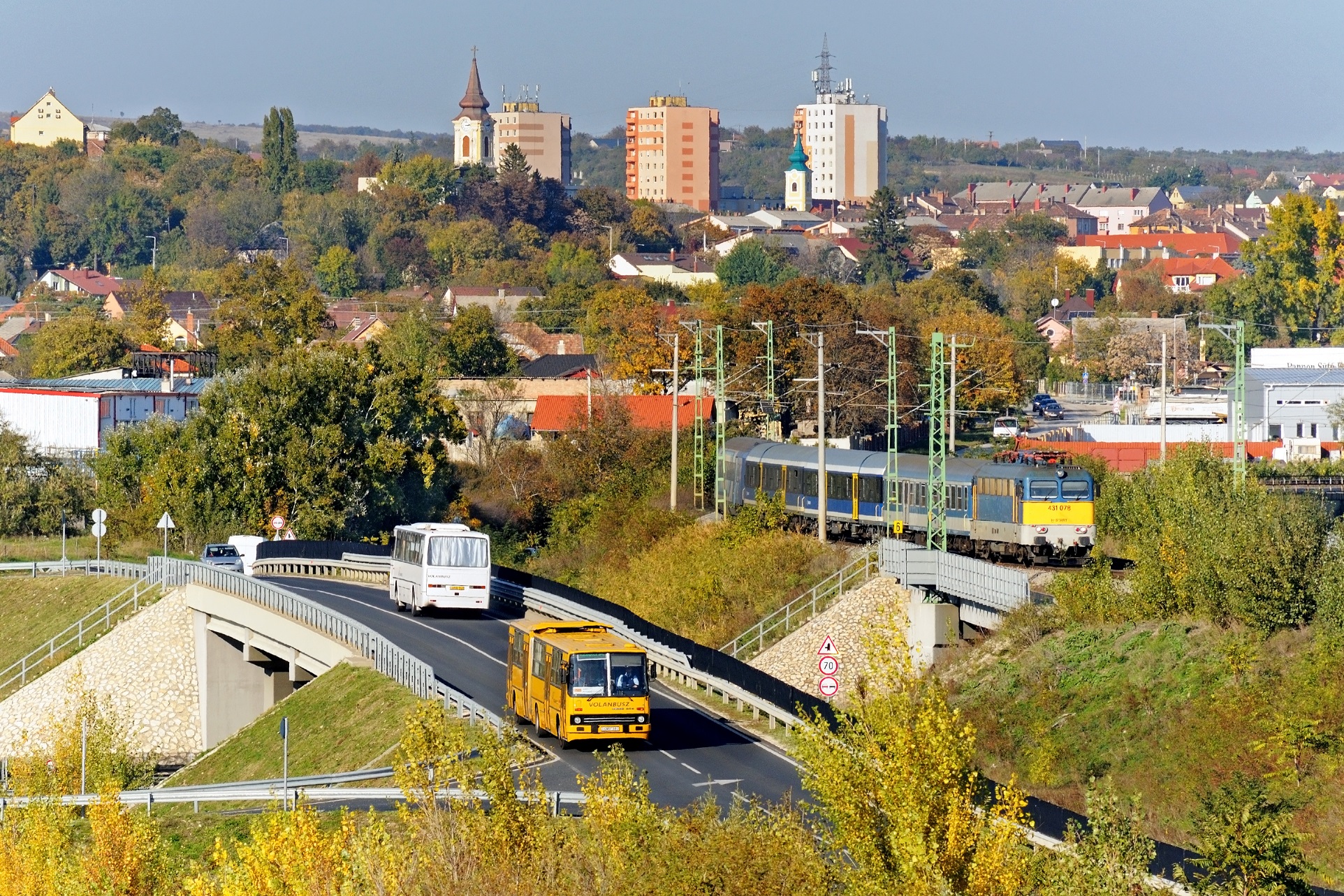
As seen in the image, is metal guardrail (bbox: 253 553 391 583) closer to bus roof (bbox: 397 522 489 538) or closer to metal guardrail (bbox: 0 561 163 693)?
metal guardrail (bbox: 0 561 163 693)

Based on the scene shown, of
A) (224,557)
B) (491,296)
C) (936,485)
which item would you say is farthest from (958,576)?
(491,296)

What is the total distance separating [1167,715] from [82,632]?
3674 centimetres

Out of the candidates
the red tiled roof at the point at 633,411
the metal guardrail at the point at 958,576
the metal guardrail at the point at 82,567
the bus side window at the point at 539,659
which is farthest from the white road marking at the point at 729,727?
the red tiled roof at the point at 633,411

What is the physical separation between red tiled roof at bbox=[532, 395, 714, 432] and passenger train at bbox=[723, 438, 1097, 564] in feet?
78.0

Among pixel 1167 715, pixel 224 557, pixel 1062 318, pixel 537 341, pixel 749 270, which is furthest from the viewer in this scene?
pixel 749 270

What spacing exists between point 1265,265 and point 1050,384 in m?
19.8

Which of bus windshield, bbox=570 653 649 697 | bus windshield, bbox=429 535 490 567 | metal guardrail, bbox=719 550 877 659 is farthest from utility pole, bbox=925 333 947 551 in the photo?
bus windshield, bbox=570 653 649 697

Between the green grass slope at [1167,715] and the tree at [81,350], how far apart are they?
3455 inches

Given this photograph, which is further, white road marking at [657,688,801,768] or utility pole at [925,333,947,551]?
utility pole at [925,333,947,551]

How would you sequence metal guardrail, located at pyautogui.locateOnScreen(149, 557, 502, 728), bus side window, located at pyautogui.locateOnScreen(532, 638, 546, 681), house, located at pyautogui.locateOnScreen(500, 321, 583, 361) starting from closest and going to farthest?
bus side window, located at pyautogui.locateOnScreen(532, 638, 546, 681) → metal guardrail, located at pyautogui.locateOnScreen(149, 557, 502, 728) → house, located at pyautogui.locateOnScreen(500, 321, 583, 361)

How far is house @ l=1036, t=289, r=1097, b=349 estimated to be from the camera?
16602 centimetres

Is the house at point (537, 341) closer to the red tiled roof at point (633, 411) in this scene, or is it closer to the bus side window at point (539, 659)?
the red tiled roof at point (633, 411)

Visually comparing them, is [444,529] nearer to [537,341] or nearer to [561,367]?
[561,367]

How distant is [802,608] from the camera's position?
2207 inches
